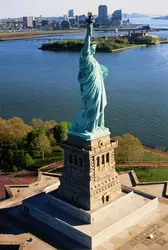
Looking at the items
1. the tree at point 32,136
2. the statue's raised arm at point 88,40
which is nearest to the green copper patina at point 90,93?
the statue's raised arm at point 88,40

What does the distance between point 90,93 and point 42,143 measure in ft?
45.7

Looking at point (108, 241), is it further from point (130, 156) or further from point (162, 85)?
point (162, 85)

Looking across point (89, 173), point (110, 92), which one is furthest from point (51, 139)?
point (110, 92)

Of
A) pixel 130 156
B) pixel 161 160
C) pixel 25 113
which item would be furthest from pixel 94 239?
pixel 25 113

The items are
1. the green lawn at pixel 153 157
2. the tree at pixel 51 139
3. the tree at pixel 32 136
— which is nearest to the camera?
the green lawn at pixel 153 157

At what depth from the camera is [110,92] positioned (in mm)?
63594

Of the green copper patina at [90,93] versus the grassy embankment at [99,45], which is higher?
the grassy embankment at [99,45]

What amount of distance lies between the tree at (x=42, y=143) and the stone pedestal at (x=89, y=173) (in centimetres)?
1146

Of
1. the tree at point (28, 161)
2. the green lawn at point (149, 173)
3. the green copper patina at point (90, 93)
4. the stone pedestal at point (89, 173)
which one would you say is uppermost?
the green copper patina at point (90, 93)

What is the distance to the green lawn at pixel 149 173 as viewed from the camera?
30828 mm

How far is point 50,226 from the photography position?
23016mm

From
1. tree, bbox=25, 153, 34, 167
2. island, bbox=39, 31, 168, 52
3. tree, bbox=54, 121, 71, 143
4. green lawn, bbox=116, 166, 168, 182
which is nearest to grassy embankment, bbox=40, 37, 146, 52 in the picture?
island, bbox=39, 31, 168, 52

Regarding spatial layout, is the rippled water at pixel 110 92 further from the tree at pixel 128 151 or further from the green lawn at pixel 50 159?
the green lawn at pixel 50 159

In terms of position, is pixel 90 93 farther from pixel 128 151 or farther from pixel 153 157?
pixel 153 157
